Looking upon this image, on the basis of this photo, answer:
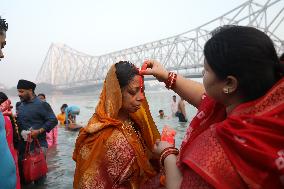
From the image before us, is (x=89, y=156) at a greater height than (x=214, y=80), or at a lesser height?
lesser

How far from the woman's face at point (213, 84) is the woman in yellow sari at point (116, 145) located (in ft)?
3.02

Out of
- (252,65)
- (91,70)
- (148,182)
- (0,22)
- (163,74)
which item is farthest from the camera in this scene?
(91,70)

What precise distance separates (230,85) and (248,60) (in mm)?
114

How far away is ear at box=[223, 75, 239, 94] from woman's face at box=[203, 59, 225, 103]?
0.02 meters

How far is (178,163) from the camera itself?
1147 mm

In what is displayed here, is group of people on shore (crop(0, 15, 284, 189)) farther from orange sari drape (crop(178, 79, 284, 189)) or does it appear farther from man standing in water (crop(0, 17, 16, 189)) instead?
man standing in water (crop(0, 17, 16, 189))

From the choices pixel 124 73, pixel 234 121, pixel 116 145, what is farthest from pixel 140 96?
pixel 234 121

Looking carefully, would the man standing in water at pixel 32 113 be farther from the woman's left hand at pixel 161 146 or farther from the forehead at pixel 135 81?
the woman's left hand at pixel 161 146

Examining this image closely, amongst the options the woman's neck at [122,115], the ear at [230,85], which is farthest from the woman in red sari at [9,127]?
the ear at [230,85]

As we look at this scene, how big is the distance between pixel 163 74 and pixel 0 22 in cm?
121

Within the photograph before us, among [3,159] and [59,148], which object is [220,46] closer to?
[3,159]

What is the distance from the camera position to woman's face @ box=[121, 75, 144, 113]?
2.06 metres

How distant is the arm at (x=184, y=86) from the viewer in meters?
1.60

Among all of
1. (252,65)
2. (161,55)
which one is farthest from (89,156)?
(161,55)
